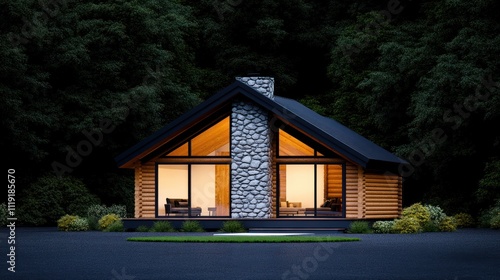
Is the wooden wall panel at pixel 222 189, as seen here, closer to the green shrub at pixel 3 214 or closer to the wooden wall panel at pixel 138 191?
the wooden wall panel at pixel 138 191

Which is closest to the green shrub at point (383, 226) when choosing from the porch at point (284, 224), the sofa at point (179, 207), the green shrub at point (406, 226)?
the green shrub at point (406, 226)

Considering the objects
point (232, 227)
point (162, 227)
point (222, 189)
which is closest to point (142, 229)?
point (162, 227)

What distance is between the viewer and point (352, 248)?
2223cm

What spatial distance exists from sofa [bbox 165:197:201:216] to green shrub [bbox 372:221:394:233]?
6.48 meters

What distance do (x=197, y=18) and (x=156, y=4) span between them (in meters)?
8.95

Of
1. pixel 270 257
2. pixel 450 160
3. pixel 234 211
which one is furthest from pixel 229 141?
pixel 270 257

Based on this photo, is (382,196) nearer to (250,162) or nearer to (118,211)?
(250,162)

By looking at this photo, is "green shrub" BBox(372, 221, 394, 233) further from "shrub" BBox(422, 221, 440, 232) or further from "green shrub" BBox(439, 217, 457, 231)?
"green shrub" BBox(439, 217, 457, 231)

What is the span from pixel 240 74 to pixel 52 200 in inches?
678

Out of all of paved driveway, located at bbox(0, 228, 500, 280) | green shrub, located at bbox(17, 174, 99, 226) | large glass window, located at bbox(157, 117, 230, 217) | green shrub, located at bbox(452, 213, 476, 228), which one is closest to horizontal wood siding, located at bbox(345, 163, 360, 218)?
large glass window, located at bbox(157, 117, 230, 217)

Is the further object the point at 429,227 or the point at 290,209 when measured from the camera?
the point at 290,209

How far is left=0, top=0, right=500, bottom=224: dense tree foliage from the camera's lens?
3803 centimetres

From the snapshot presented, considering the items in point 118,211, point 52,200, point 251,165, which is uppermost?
point 251,165

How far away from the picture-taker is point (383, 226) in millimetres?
31125
